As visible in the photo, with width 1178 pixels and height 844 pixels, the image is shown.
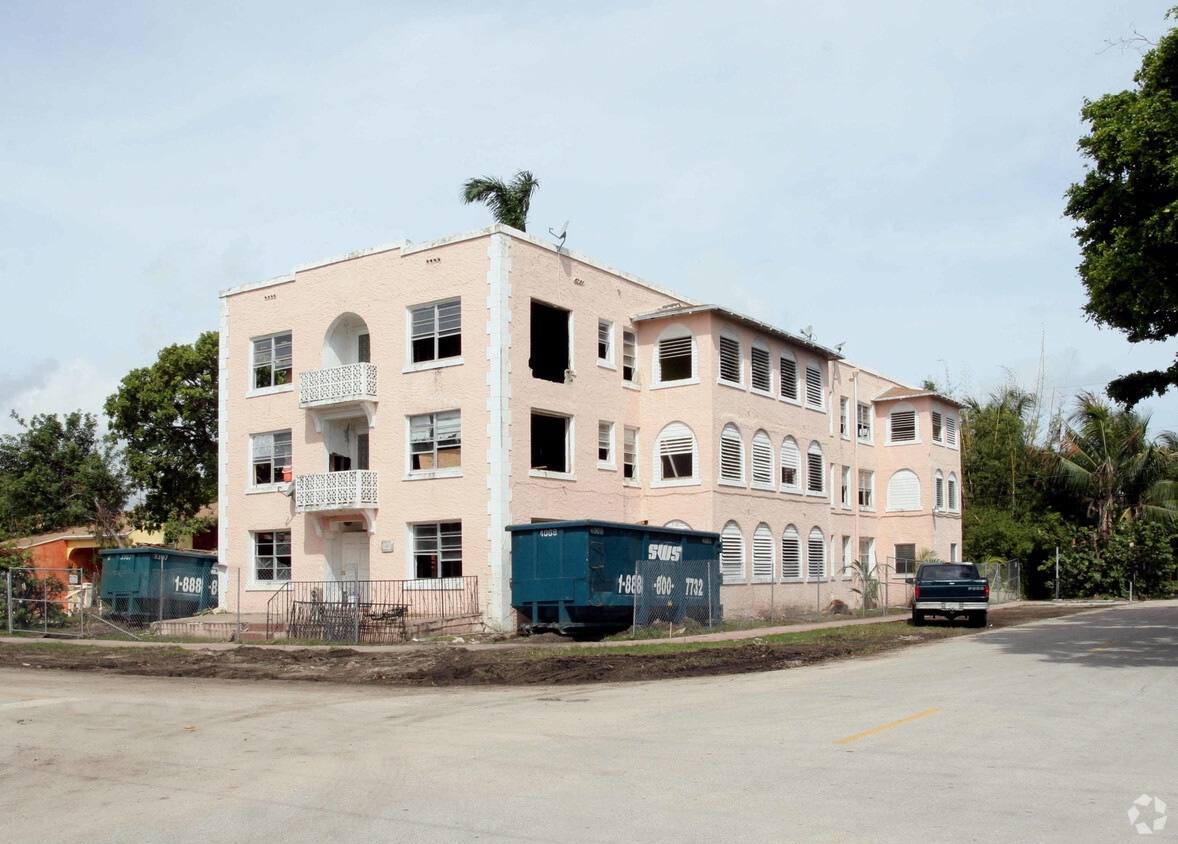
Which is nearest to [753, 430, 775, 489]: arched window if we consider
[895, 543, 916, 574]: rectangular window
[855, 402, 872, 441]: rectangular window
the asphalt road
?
[855, 402, 872, 441]: rectangular window

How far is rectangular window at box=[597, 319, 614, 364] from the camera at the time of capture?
3191 cm

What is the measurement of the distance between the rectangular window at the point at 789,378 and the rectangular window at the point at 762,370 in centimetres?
116

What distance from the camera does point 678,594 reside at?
27.2 metres

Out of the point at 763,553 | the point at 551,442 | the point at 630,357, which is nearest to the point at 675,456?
the point at 630,357

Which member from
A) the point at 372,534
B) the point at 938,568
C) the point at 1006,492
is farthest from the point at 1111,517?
the point at 372,534

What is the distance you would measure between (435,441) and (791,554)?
13286mm

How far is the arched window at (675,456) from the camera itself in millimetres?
32062

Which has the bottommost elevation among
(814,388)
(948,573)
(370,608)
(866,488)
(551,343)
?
(370,608)

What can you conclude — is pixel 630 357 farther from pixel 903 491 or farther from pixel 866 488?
pixel 903 491

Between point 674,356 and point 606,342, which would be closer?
point 606,342

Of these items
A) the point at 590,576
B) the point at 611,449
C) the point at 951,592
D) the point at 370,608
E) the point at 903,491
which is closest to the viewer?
the point at 590,576

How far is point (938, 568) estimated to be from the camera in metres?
29.2

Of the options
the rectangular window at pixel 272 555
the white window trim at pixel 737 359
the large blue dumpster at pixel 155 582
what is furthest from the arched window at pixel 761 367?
the large blue dumpster at pixel 155 582

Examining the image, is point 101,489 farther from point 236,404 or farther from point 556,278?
point 556,278
